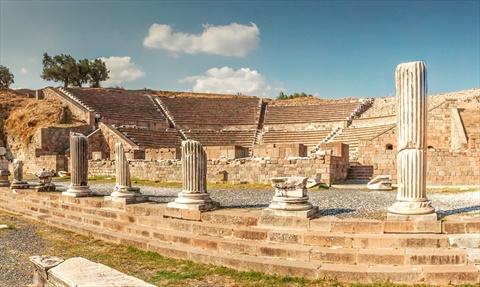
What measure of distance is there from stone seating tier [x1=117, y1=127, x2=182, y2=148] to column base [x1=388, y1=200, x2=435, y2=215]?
79.4 feet

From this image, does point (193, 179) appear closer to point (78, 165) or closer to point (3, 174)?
point (78, 165)

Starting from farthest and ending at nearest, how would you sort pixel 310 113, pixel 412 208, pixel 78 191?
pixel 310 113, pixel 78 191, pixel 412 208

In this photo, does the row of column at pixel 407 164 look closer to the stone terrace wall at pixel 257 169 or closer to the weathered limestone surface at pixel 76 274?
the weathered limestone surface at pixel 76 274

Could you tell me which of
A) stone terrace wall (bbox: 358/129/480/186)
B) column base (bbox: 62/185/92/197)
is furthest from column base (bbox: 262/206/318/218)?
stone terrace wall (bbox: 358/129/480/186)

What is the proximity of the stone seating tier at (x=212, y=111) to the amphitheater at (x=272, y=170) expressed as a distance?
0.38 feet

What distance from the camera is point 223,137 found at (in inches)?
1340

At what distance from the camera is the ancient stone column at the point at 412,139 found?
6305 millimetres

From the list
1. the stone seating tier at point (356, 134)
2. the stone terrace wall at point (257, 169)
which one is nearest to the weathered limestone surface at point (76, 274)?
the stone terrace wall at point (257, 169)

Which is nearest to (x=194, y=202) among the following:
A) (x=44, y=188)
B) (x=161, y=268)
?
(x=161, y=268)

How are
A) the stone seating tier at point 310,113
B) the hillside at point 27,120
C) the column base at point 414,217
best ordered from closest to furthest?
the column base at point 414,217 → the hillside at point 27,120 → the stone seating tier at point 310,113

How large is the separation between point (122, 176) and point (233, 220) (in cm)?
379

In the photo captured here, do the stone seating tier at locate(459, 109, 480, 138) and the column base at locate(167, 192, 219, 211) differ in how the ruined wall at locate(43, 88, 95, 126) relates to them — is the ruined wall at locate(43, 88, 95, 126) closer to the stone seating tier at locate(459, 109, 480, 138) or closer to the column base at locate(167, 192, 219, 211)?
the column base at locate(167, 192, 219, 211)

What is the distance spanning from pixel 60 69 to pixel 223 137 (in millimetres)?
28323

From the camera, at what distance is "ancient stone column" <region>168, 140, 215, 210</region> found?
7833mm
